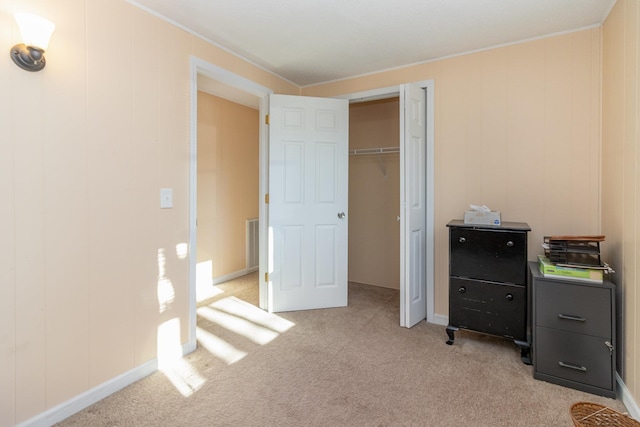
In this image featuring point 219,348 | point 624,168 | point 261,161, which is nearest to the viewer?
point 624,168

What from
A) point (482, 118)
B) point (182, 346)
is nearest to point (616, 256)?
point (482, 118)

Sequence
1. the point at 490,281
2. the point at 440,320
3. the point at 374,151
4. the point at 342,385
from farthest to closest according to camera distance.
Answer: the point at 374,151
the point at 440,320
the point at 490,281
the point at 342,385

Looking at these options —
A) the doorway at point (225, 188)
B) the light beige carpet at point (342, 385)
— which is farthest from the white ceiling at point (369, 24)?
the light beige carpet at point (342, 385)

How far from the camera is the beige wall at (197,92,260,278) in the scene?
4004 millimetres

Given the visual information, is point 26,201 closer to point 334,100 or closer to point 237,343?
point 237,343

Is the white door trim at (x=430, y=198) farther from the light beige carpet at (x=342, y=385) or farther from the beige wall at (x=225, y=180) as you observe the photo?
the beige wall at (x=225, y=180)

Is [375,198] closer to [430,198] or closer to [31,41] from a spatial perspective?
[430,198]

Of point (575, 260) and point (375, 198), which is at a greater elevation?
point (375, 198)

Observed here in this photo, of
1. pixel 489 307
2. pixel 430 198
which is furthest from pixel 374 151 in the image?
pixel 489 307

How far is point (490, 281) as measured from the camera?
2350mm

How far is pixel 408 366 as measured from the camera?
2.19m

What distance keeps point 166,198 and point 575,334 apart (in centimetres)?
276

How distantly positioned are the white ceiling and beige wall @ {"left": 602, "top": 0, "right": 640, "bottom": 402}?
0.35 meters

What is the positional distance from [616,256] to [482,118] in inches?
54.3
